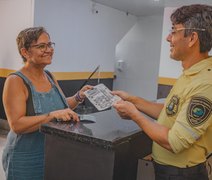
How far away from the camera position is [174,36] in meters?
1.15

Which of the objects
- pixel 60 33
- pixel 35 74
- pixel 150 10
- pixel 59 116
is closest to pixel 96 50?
pixel 60 33

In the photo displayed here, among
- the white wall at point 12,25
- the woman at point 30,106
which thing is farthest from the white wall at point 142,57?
the woman at point 30,106

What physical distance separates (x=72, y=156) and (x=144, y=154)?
47 centimetres

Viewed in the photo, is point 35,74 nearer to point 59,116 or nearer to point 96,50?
point 59,116

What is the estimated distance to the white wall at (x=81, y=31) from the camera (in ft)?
14.1

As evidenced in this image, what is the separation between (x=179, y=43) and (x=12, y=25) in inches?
140

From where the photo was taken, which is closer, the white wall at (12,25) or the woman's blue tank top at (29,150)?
the woman's blue tank top at (29,150)

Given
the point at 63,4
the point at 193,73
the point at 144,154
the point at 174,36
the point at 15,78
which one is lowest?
the point at 144,154

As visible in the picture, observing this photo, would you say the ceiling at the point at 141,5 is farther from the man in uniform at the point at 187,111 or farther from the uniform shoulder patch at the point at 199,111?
the uniform shoulder patch at the point at 199,111

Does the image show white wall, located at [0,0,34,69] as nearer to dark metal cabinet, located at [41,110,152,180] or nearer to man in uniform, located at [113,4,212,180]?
dark metal cabinet, located at [41,110,152,180]

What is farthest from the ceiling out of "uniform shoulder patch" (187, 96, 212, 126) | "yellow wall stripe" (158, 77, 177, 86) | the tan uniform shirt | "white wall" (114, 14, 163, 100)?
"uniform shoulder patch" (187, 96, 212, 126)

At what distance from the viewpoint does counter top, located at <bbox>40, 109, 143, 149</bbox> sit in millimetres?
1059

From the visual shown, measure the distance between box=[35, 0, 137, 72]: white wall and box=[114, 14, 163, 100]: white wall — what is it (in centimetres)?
65

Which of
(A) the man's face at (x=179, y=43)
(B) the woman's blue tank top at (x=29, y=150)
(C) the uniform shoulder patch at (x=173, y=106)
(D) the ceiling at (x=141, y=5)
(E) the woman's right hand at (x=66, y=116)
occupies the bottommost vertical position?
(B) the woman's blue tank top at (x=29, y=150)
